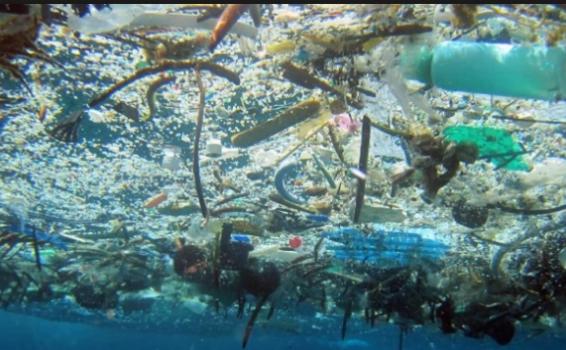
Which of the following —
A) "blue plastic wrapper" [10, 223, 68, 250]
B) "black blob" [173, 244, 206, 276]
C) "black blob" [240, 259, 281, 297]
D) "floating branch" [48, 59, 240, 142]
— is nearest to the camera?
"floating branch" [48, 59, 240, 142]

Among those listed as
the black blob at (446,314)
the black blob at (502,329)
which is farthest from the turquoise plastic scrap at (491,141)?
the black blob at (502,329)

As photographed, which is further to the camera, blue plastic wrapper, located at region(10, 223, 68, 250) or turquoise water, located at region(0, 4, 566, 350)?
blue plastic wrapper, located at region(10, 223, 68, 250)

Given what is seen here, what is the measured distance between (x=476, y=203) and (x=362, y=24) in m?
5.14

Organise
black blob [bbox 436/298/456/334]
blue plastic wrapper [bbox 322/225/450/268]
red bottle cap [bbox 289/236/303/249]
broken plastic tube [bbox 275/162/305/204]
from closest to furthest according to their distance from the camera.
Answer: broken plastic tube [bbox 275/162/305/204]
black blob [bbox 436/298/456/334]
blue plastic wrapper [bbox 322/225/450/268]
red bottle cap [bbox 289/236/303/249]

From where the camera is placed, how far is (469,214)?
8.68 metres

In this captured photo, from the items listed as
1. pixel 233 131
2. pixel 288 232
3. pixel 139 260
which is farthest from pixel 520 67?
pixel 139 260

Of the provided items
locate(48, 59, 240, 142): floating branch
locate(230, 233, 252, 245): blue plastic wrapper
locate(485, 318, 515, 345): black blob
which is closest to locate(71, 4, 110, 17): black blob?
locate(48, 59, 240, 142): floating branch

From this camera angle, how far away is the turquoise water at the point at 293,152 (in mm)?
4695

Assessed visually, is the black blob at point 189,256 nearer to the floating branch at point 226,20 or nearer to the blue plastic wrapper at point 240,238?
the blue plastic wrapper at point 240,238

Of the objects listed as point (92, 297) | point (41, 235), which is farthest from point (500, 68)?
point (92, 297)

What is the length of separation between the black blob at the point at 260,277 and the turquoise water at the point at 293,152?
0.18 ft

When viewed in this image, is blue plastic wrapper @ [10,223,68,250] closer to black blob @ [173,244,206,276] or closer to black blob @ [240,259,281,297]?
black blob @ [173,244,206,276]

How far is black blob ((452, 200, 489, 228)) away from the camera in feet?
27.8

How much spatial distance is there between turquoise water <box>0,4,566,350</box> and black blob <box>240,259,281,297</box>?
6cm
